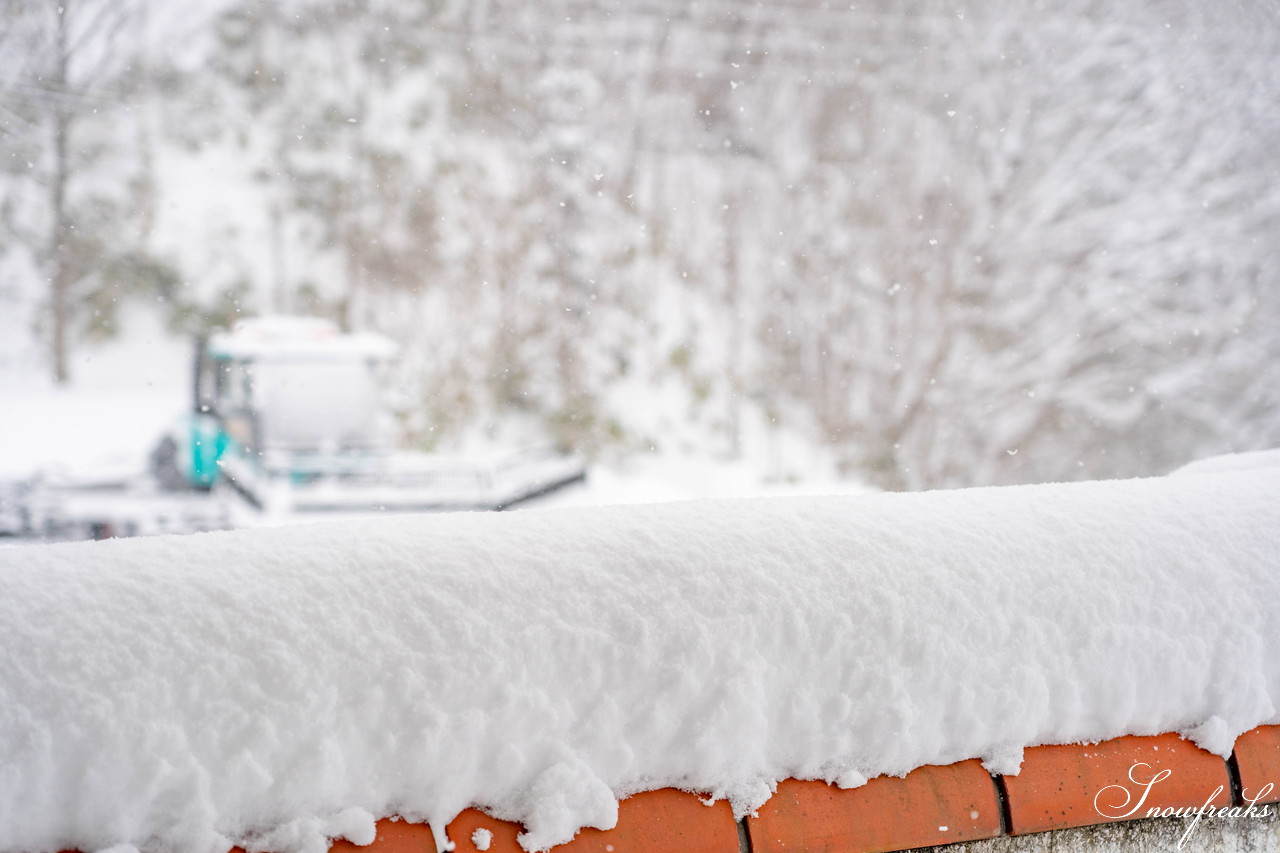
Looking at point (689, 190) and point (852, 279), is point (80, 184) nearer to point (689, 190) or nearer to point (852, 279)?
point (689, 190)

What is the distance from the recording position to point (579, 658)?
1.40 ft

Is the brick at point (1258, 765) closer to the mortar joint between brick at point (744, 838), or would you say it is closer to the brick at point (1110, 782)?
the brick at point (1110, 782)

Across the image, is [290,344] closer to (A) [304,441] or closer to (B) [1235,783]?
(A) [304,441]

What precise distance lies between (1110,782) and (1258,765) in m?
0.11

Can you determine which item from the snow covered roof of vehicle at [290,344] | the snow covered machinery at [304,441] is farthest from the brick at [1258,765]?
the snow covered roof of vehicle at [290,344]

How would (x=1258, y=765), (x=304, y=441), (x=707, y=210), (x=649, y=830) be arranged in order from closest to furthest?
(x=649, y=830) < (x=1258, y=765) < (x=304, y=441) < (x=707, y=210)

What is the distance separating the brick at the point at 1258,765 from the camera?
506mm

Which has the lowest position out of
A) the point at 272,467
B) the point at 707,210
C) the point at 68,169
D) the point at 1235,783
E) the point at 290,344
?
the point at 272,467

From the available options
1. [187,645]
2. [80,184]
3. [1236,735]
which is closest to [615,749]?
[187,645]

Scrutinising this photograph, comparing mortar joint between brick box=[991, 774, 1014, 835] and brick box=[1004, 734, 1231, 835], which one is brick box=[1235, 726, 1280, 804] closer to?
brick box=[1004, 734, 1231, 835]

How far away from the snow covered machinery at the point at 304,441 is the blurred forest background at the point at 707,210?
1.58 meters

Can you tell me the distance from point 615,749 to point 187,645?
8.0 inches

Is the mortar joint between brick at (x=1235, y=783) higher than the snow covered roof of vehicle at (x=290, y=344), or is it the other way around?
the snow covered roof of vehicle at (x=290, y=344)

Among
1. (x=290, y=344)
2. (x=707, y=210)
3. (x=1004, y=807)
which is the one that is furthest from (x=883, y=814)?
(x=707, y=210)
